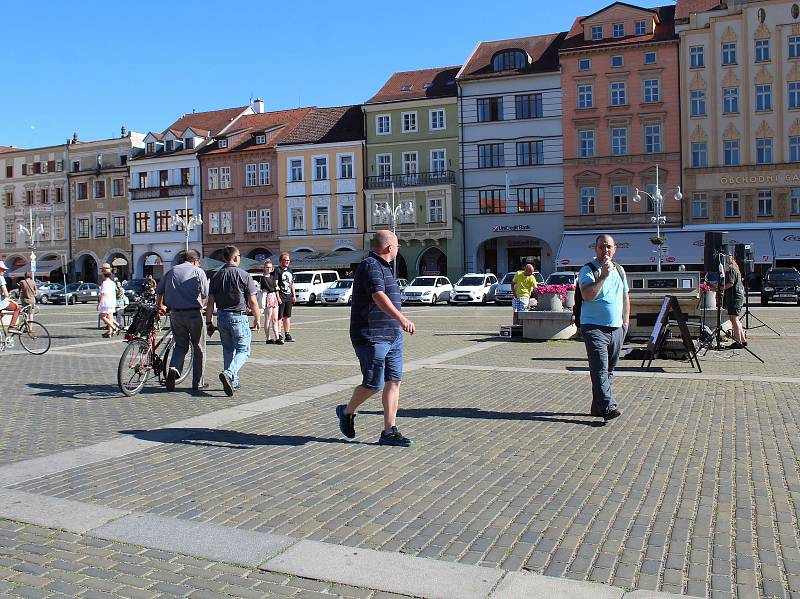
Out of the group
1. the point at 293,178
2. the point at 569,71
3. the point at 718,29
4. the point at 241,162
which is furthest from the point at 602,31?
the point at 241,162

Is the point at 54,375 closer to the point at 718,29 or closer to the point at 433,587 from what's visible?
the point at 433,587

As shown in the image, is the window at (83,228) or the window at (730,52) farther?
the window at (83,228)

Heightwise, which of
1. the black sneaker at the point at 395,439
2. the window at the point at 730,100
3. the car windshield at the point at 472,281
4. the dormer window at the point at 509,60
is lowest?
the black sneaker at the point at 395,439

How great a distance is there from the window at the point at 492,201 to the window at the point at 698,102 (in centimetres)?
1197

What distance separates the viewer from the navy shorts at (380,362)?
6758 millimetres

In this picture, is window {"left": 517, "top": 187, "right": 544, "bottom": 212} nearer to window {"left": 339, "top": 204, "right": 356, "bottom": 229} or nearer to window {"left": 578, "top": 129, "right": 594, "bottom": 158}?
window {"left": 578, "top": 129, "right": 594, "bottom": 158}

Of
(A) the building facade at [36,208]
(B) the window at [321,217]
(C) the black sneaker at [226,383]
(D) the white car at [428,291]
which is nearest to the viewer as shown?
(C) the black sneaker at [226,383]

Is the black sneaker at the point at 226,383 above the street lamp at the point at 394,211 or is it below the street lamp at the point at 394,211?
below

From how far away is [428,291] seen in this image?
4131cm

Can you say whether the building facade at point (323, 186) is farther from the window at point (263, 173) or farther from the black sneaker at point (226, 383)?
the black sneaker at point (226, 383)

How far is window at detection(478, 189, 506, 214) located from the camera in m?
50.4

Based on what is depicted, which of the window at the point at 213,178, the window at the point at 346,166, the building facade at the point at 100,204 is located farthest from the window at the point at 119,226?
the window at the point at 346,166

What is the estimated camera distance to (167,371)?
10.7 m

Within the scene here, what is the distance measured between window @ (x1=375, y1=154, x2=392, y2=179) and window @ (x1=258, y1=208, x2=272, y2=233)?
8812 millimetres
